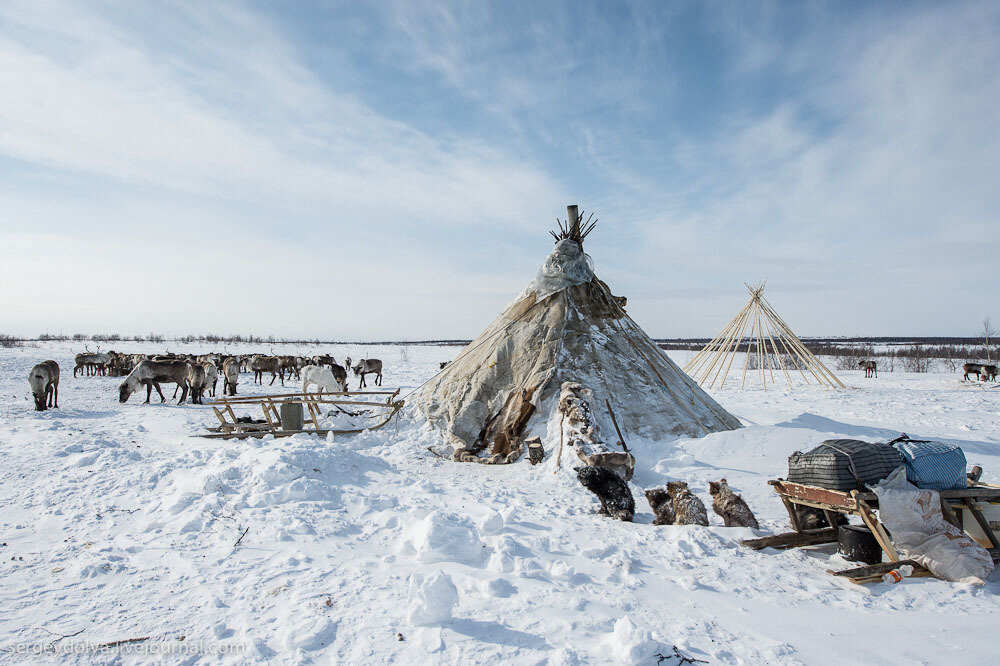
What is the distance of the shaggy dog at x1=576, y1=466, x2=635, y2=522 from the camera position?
17.8 feet

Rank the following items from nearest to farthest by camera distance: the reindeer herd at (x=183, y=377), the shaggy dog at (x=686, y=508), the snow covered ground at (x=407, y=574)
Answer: the snow covered ground at (x=407, y=574) < the shaggy dog at (x=686, y=508) < the reindeer herd at (x=183, y=377)

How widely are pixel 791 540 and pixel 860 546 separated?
1.64 ft

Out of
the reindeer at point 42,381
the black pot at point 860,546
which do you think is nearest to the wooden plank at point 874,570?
the black pot at point 860,546

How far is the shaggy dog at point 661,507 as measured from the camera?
17.1 ft

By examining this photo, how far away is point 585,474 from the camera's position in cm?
568

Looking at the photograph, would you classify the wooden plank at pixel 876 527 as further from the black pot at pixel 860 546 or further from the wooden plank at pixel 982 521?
the wooden plank at pixel 982 521

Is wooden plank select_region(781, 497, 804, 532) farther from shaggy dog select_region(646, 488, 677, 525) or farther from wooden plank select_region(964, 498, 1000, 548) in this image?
wooden plank select_region(964, 498, 1000, 548)

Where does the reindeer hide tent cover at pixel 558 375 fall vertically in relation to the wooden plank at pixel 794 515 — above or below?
above

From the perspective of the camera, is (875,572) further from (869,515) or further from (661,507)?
(661,507)

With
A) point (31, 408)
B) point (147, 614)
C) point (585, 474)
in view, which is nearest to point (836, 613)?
point (585, 474)

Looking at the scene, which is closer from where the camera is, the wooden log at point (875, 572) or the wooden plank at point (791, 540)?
the wooden log at point (875, 572)

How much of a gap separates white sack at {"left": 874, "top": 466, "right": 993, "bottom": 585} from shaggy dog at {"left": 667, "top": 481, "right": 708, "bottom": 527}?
1461mm

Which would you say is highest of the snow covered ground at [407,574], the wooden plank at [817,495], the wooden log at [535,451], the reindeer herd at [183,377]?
the reindeer herd at [183,377]

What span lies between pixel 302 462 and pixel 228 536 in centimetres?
163
